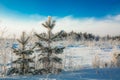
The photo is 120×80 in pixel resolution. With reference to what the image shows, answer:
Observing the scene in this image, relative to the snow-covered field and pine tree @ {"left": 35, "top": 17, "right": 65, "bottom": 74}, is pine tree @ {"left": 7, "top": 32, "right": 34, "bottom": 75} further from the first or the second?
the snow-covered field

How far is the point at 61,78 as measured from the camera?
830cm

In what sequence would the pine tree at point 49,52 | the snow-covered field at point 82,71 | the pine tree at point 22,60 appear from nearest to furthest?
→ the snow-covered field at point 82,71
the pine tree at point 22,60
the pine tree at point 49,52

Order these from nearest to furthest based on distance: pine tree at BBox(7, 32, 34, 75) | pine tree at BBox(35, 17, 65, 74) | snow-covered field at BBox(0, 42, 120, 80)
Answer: snow-covered field at BBox(0, 42, 120, 80) < pine tree at BBox(7, 32, 34, 75) < pine tree at BBox(35, 17, 65, 74)

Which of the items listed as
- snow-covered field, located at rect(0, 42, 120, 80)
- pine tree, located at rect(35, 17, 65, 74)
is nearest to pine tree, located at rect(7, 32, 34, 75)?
pine tree, located at rect(35, 17, 65, 74)

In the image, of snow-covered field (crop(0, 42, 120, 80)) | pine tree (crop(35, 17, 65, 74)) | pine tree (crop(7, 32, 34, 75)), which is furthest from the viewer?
pine tree (crop(35, 17, 65, 74))

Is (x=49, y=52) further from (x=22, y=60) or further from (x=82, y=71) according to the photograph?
(x=82, y=71)

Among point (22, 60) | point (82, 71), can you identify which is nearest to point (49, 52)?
point (22, 60)

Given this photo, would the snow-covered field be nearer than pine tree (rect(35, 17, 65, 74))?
Yes

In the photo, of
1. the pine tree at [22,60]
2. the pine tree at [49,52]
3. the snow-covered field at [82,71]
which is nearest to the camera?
the snow-covered field at [82,71]

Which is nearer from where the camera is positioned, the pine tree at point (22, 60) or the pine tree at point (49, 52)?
the pine tree at point (22, 60)

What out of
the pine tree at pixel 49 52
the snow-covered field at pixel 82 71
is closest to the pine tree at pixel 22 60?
the pine tree at pixel 49 52

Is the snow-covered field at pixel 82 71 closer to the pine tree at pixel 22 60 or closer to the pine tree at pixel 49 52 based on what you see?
the pine tree at pixel 49 52

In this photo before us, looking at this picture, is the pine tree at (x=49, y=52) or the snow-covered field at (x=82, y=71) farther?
the pine tree at (x=49, y=52)

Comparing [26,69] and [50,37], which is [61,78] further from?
[50,37]
